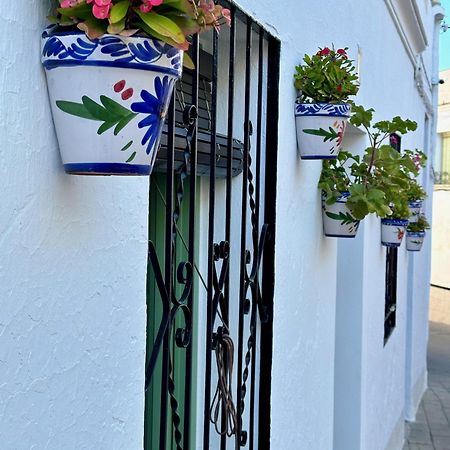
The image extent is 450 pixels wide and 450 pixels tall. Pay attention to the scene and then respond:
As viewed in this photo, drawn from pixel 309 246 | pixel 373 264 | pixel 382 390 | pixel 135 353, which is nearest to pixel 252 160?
pixel 309 246

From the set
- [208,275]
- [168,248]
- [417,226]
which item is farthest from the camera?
A: [417,226]

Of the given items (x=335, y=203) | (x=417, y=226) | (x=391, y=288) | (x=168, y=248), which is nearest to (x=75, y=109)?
(x=168, y=248)

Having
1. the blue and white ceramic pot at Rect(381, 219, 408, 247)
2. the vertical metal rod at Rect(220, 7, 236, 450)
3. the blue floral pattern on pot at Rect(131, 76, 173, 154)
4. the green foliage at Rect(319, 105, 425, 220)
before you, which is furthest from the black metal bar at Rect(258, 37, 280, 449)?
the blue and white ceramic pot at Rect(381, 219, 408, 247)

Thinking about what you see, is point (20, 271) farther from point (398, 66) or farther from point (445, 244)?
point (445, 244)

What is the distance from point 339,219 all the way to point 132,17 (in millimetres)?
2485

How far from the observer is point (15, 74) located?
133 centimetres

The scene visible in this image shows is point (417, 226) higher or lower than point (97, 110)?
lower

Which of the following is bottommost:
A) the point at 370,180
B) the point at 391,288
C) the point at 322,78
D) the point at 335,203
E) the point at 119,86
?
the point at 391,288

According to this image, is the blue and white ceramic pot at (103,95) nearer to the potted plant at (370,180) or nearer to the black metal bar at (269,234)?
the black metal bar at (269,234)

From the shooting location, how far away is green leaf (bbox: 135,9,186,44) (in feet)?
4.44

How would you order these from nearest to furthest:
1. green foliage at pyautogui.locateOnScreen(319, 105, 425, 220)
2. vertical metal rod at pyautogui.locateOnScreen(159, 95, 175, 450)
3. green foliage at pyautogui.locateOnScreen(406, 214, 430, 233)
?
vertical metal rod at pyautogui.locateOnScreen(159, 95, 175, 450) < green foliage at pyautogui.locateOnScreen(319, 105, 425, 220) < green foliage at pyautogui.locateOnScreen(406, 214, 430, 233)

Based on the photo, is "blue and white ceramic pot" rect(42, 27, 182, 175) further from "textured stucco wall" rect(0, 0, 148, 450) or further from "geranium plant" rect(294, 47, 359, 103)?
"geranium plant" rect(294, 47, 359, 103)

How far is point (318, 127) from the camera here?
Answer: 320 centimetres

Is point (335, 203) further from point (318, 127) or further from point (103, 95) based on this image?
point (103, 95)
